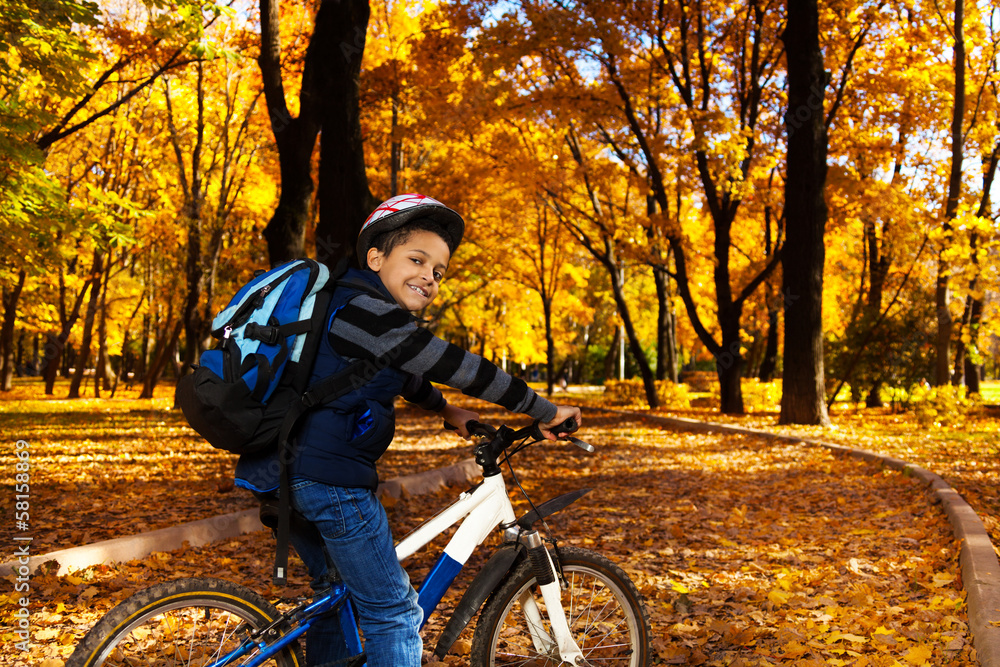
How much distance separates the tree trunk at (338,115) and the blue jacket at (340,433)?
273 inches

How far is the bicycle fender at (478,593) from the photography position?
8.34 ft

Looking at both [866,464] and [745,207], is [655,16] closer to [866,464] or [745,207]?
[745,207]

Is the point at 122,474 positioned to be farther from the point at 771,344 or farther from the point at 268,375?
the point at 771,344

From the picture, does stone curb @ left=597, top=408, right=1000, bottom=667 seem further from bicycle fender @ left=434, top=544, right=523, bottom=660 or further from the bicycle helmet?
the bicycle helmet

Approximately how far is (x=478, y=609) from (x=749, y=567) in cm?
322

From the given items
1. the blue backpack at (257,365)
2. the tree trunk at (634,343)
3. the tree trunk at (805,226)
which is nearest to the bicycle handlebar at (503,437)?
the blue backpack at (257,365)

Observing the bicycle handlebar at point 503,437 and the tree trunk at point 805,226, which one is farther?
the tree trunk at point 805,226

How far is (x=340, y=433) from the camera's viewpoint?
7.22 feet

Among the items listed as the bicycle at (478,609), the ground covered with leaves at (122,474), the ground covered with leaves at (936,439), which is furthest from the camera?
the ground covered with leaves at (936,439)

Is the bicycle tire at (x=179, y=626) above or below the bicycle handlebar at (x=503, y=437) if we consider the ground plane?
below

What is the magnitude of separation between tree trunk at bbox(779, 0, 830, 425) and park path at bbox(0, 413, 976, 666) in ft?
15.6

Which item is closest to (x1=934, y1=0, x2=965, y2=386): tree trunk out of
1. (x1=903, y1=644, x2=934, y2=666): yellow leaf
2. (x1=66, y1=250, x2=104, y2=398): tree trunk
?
(x1=903, y1=644, x2=934, y2=666): yellow leaf

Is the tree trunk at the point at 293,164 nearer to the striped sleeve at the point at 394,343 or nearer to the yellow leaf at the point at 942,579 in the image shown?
the striped sleeve at the point at 394,343

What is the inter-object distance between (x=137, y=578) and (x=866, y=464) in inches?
323
